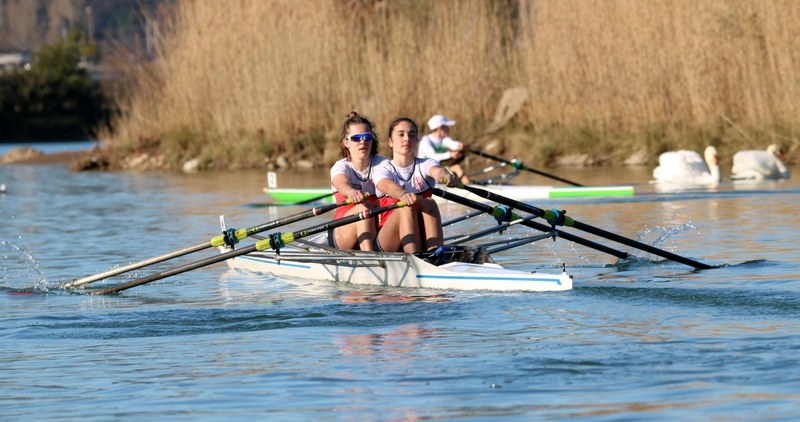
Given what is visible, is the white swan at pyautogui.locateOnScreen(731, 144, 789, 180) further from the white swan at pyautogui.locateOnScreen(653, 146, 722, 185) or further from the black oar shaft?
the black oar shaft

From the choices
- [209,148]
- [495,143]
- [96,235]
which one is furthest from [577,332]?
[209,148]

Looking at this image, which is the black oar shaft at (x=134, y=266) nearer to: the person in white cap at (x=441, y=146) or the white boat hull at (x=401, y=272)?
the white boat hull at (x=401, y=272)

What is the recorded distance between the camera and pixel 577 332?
683cm

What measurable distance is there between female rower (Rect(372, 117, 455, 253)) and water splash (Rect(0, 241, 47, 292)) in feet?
8.71

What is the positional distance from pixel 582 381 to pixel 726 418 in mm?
830

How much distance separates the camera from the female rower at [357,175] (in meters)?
9.21

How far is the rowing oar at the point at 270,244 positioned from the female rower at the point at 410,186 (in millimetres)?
268

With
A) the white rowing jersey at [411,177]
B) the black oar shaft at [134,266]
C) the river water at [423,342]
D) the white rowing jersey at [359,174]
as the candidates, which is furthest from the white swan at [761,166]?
the black oar shaft at [134,266]

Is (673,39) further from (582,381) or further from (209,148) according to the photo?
(582,381)

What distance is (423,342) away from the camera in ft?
22.2

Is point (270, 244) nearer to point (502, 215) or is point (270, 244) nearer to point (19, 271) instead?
point (502, 215)

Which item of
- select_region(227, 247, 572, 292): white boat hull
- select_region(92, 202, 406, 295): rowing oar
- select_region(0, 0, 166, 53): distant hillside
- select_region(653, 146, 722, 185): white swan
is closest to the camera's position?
select_region(227, 247, 572, 292): white boat hull

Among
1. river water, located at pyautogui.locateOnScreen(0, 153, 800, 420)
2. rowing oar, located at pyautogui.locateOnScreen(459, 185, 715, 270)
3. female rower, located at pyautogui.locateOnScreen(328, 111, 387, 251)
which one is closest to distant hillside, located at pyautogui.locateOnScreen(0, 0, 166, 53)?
river water, located at pyautogui.locateOnScreen(0, 153, 800, 420)

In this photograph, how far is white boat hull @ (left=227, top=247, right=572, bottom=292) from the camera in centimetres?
809
